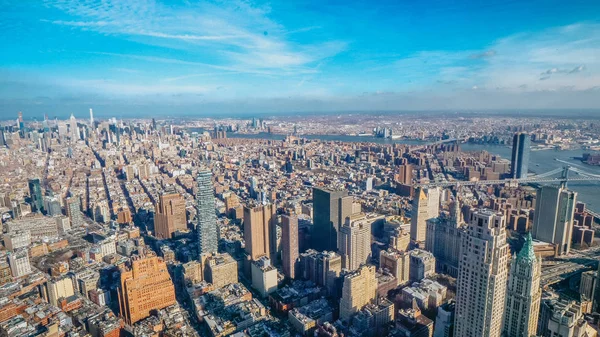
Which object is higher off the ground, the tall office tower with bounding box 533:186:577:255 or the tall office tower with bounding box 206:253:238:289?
the tall office tower with bounding box 533:186:577:255

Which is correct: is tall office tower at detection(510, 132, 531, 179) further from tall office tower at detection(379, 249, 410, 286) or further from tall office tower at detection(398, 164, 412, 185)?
tall office tower at detection(379, 249, 410, 286)

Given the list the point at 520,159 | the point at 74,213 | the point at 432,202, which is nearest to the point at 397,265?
the point at 432,202

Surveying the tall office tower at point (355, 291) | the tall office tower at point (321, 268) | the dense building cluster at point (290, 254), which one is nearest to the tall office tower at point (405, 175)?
the dense building cluster at point (290, 254)

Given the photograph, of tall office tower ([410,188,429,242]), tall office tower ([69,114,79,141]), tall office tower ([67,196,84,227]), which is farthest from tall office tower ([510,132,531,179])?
tall office tower ([69,114,79,141])

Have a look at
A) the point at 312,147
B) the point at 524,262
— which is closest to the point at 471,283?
the point at 524,262

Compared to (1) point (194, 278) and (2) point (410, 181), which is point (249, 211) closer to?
(1) point (194, 278)

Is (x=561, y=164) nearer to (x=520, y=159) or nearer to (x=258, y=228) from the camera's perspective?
(x=520, y=159)

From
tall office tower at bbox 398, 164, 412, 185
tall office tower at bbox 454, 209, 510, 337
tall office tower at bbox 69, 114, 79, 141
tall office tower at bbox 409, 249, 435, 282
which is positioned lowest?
tall office tower at bbox 409, 249, 435, 282
